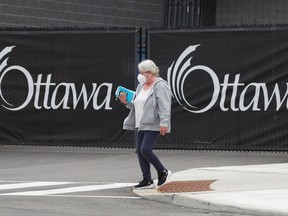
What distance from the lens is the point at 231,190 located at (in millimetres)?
11516

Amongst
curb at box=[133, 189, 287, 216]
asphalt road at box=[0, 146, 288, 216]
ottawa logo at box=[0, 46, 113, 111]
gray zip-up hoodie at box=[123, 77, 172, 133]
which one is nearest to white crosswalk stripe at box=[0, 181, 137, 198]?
asphalt road at box=[0, 146, 288, 216]

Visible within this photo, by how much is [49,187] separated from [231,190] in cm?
283

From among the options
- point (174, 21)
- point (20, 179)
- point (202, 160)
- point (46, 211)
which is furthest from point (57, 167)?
point (174, 21)

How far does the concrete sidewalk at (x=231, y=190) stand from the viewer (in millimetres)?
10078

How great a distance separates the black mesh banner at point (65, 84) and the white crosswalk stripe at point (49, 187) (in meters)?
4.60

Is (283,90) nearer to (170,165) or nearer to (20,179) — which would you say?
(170,165)

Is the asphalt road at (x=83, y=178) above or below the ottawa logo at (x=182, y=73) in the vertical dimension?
below

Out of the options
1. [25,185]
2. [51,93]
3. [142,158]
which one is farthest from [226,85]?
[25,185]

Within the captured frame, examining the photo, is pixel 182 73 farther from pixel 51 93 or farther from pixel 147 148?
pixel 147 148

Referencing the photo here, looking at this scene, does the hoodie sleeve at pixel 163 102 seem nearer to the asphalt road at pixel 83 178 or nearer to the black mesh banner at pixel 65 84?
the asphalt road at pixel 83 178

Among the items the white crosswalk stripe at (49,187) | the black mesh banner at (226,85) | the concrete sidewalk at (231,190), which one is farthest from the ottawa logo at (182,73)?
the white crosswalk stripe at (49,187)

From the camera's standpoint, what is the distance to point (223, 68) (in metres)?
17.1

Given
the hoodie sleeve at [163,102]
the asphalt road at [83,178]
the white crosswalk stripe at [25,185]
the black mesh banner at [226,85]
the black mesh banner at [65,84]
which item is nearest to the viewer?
the asphalt road at [83,178]

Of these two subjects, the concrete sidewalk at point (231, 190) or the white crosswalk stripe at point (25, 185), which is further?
the white crosswalk stripe at point (25, 185)
